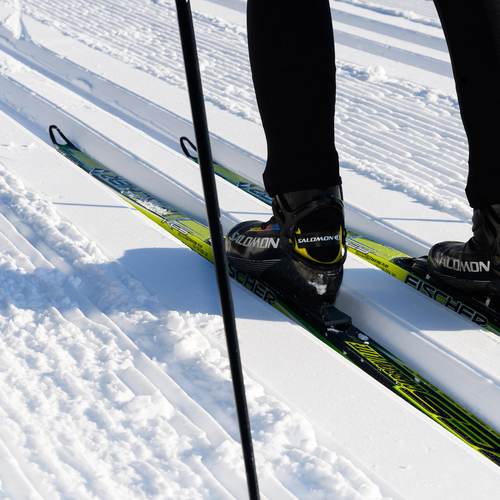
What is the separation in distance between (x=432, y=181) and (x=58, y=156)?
1361mm

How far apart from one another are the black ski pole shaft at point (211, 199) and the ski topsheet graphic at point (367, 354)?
648 mm

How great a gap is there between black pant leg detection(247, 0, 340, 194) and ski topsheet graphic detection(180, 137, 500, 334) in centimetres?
43

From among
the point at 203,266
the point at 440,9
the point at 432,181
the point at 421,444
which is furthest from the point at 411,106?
the point at 421,444

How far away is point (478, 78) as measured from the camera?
1715 millimetres

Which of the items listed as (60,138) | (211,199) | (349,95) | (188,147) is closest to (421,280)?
(211,199)

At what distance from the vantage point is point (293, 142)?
189 centimetres

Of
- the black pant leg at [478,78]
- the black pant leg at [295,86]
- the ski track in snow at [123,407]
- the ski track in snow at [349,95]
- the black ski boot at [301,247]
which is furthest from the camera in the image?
the ski track in snow at [349,95]

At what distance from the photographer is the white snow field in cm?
144

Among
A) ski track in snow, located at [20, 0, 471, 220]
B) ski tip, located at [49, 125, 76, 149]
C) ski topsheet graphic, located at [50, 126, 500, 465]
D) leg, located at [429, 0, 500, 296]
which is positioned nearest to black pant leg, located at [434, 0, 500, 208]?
leg, located at [429, 0, 500, 296]

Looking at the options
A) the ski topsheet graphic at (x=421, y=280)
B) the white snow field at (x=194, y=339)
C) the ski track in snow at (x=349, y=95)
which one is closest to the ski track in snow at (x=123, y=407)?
the white snow field at (x=194, y=339)

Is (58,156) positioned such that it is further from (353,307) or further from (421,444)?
(421,444)

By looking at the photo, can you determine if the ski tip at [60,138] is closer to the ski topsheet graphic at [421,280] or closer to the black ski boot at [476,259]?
the ski topsheet graphic at [421,280]

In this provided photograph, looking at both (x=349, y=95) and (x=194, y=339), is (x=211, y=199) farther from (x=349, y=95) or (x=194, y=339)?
(x=349, y=95)

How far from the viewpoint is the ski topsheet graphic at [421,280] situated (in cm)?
201
